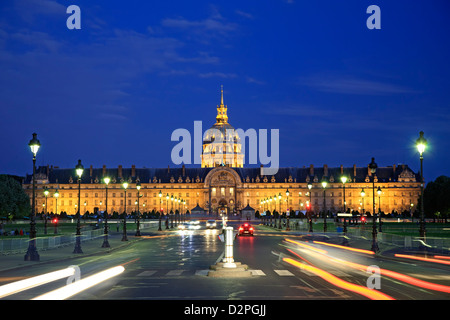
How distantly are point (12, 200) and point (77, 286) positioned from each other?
86.6 metres

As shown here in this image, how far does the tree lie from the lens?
318 ft

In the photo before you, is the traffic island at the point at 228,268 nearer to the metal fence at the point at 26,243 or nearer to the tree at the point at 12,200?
the metal fence at the point at 26,243

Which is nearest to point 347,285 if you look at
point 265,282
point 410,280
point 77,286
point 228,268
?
point 265,282

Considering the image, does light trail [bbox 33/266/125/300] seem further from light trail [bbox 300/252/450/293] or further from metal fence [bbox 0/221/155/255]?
metal fence [bbox 0/221/155/255]

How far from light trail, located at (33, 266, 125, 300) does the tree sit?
79105 mm

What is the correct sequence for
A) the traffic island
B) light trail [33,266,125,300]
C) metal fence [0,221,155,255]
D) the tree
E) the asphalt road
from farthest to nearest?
the tree, metal fence [0,221,155,255], the traffic island, the asphalt road, light trail [33,266,125,300]

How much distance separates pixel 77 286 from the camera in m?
18.1

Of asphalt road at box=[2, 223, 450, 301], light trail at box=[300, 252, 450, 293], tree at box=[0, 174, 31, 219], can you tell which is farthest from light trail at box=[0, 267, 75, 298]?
tree at box=[0, 174, 31, 219]

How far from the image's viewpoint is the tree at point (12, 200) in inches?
3814

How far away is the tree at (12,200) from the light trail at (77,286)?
79.1m

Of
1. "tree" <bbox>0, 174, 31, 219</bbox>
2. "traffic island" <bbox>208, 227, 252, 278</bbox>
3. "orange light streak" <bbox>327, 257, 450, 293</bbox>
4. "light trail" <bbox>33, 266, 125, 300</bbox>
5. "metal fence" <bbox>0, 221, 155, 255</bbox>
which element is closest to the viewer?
"light trail" <bbox>33, 266, 125, 300</bbox>
